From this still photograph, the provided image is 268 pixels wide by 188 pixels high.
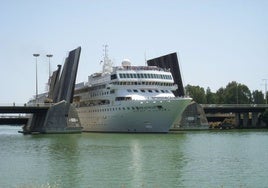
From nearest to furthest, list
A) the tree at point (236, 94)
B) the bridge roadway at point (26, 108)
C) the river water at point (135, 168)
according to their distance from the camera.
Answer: the river water at point (135, 168), the bridge roadway at point (26, 108), the tree at point (236, 94)

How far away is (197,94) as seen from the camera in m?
115

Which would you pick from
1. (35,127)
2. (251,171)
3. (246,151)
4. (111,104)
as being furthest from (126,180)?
(35,127)

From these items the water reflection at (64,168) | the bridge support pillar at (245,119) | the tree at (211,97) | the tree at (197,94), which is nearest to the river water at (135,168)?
the water reflection at (64,168)

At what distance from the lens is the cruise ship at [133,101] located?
2160 inches

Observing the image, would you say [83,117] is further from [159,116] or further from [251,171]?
[251,171]

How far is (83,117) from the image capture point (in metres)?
73.1

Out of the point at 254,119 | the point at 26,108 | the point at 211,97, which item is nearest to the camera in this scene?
the point at 26,108

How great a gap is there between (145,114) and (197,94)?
2426 inches

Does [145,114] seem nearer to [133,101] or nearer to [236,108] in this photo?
[133,101]

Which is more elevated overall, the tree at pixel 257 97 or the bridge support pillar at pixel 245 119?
the tree at pixel 257 97

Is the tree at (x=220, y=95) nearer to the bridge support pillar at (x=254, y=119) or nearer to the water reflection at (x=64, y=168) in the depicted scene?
the bridge support pillar at (x=254, y=119)

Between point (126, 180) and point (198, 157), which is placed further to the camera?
point (198, 157)

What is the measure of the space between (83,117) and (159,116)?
21.3 m

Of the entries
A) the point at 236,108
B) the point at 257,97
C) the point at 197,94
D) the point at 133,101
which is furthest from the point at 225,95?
the point at 133,101
